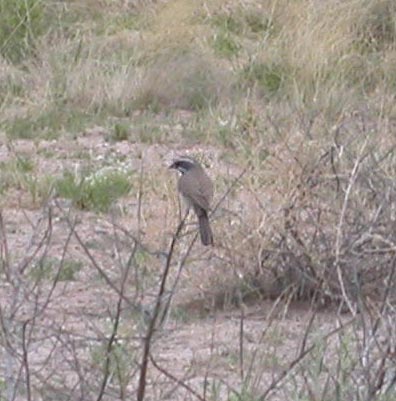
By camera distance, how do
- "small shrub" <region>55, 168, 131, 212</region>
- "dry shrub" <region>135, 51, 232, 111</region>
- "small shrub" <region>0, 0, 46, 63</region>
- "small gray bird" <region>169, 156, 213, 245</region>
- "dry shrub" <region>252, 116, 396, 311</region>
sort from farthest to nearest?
"small shrub" <region>0, 0, 46, 63</region> → "dry shrub" <region>135, 51, 232, 111</region> → "small shrub" <region>55, 168, 131, 212</region> → "small gray bird" <region>169, 156, 213, 245</region> → "dry shrub" <region>252, 116, 396, 311</region>

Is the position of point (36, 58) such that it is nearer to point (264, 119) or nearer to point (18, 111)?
point (18, 111)

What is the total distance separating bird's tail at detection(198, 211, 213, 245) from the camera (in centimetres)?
644

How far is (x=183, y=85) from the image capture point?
428 inches

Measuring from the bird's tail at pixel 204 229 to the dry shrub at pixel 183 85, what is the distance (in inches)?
164

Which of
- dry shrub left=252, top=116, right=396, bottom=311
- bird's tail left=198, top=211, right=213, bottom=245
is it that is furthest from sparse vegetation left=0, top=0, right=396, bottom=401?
bird's tail left=198, top=211, right=213, bottom=245

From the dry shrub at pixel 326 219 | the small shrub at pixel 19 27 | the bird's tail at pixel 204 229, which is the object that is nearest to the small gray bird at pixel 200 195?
the bird's tail at pixel 204 229

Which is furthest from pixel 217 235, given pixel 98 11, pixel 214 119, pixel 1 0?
pixel 98 11

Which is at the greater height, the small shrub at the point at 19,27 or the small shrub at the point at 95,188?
the small shrub at the point at 95,188

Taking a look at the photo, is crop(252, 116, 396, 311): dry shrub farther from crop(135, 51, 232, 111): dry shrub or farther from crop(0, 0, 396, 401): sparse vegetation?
crop(135, 51, 232, 111): dry shrub

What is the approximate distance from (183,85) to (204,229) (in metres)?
4.48

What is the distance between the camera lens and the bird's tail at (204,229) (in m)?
6.44

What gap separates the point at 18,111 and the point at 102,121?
49 centimetres

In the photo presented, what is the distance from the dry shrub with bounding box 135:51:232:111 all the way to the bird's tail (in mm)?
4175

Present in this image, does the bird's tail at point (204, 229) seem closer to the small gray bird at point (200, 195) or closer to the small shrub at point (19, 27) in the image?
the small gray bird at point (200, 195)
